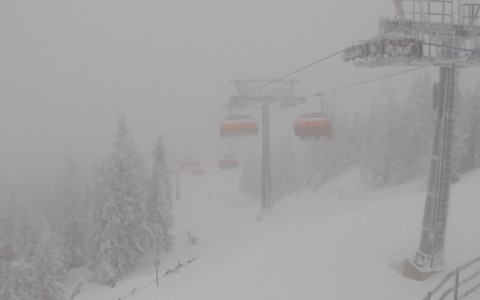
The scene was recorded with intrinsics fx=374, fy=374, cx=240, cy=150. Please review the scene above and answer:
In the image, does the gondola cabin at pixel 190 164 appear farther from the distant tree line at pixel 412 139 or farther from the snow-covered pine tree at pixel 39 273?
the snow-covered pine tree at pixel 39 273

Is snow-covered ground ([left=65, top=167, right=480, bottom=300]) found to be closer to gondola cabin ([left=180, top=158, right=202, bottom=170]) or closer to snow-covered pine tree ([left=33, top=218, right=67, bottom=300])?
snow-covered pine tree ([left=33, top=218, right=67, bottom=300])

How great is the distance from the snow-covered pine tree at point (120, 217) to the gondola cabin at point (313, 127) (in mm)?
14921

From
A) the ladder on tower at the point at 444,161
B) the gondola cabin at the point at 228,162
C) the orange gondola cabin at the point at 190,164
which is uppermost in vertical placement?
the ladder on tower at the point at 444,161

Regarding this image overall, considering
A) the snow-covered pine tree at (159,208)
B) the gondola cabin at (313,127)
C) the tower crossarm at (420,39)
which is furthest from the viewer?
the snow-covered pine tree at (159,208)

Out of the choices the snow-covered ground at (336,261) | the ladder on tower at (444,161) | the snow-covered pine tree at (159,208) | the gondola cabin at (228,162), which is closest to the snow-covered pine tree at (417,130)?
the gondola cabin at (228,162)

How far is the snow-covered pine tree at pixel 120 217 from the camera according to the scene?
96.6 ft

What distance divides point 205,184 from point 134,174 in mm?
79773

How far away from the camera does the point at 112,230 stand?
97.7ft

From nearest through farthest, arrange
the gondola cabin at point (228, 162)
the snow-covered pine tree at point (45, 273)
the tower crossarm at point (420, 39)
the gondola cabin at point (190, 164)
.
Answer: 1. the tower crossarm at point (420, 39)
2. the snow-covered pine tree at point (45, 273)
3. the gondola cabin at point (228, 162)
4. the gondola cabin at point (190, 164)

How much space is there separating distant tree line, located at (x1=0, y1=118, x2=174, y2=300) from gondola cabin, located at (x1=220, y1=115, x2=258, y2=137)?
947 centimetres

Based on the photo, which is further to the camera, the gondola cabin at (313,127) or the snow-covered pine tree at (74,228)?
the snow-covered pine tree at (74,228)

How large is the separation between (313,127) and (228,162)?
1958cm

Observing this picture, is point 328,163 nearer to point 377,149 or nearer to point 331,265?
point 377,149

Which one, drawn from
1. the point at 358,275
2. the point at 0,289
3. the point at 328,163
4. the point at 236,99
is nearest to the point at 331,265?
the point at 358,275
